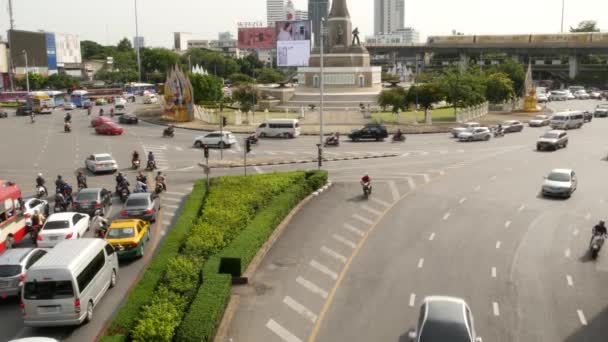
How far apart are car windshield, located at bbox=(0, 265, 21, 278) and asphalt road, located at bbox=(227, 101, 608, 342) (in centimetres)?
696

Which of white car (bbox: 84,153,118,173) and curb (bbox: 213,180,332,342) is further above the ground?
white car (bbox: 84,153,118,173)

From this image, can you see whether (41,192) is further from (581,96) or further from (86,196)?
(581,96)

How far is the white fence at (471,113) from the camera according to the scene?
2520 inches

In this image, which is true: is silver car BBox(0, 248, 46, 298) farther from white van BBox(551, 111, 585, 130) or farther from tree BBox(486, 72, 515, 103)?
tree BBox(486, 72, 515, 103)

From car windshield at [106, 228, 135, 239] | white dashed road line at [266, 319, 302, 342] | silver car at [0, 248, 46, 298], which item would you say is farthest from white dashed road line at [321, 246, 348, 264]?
silver car at [0, 248, 46, 298]

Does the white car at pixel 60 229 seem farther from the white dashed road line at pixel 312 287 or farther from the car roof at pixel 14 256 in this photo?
A: the white dashed road line at pixel 312 287

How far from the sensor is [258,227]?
22.6 metres

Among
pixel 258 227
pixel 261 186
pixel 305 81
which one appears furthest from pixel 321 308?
pixel 305 81

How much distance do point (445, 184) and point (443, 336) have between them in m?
20.5

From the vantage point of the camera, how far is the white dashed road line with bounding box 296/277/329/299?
18344 millimetres

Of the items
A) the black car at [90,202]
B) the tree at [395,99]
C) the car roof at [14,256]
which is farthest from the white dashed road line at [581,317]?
the tree at [395,99]

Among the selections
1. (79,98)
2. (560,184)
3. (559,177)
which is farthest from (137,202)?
(79,98)

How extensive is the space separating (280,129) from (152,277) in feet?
124

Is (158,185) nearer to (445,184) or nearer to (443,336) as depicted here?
(445,184)
